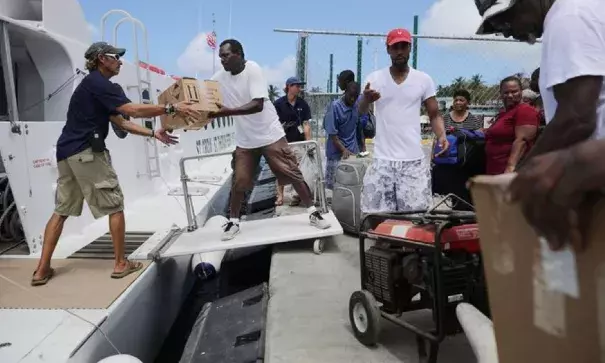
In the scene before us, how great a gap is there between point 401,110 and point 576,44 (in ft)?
8.12

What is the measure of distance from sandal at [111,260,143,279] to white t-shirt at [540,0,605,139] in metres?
3.11

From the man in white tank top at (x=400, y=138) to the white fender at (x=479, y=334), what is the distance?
6.13 feet

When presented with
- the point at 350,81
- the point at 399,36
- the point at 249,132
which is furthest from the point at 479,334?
the point at 350,81

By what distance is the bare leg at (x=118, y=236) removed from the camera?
3.62 m

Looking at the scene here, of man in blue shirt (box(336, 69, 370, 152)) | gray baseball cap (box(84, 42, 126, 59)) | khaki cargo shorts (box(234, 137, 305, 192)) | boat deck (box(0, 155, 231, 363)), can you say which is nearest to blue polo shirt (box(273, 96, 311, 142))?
man in blue shirt (box(336, 69, 370, 152))

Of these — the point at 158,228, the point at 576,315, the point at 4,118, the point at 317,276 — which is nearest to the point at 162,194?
the point at 158,228

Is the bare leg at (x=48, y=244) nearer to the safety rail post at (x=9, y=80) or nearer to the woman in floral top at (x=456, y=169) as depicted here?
the safety rail post at (x=9, y=80)

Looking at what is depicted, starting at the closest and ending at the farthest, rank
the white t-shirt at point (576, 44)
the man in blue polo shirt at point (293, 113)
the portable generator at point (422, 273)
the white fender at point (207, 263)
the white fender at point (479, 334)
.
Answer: the white t-shirt at point (576, 44), the white fender at point (479, 334), the portable generator at point (422, 273), the white fender at point (207, 263), the man in blue polo shirt at point (293, 113)

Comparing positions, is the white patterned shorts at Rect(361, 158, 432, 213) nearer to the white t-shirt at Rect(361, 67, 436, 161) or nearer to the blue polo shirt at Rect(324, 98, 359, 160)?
the white t-shirt at Rect(361, 67, 436, 161)

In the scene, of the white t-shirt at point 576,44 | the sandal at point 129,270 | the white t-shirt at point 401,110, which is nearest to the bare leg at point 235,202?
the sandal at point 129,270

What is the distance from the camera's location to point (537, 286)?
1118 mm

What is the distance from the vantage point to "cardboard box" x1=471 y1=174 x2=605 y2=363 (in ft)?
3.38

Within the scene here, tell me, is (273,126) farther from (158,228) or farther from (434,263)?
(434,263)

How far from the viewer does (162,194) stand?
270 inches
